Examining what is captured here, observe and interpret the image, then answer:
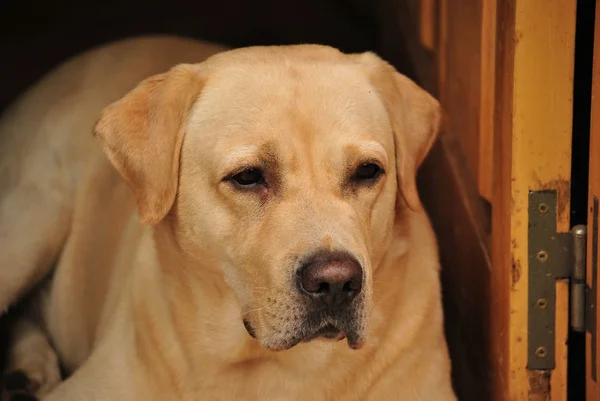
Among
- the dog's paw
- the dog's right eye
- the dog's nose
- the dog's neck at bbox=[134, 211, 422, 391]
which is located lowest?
the dog's paw

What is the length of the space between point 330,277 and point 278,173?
288 millimetres

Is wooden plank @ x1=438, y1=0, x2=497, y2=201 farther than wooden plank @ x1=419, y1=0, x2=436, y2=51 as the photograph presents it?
No

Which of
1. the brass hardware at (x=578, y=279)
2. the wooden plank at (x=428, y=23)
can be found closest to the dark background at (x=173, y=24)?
the wooden plank at (x=428, y=23)

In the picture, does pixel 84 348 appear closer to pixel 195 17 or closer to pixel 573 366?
pixel 573 366

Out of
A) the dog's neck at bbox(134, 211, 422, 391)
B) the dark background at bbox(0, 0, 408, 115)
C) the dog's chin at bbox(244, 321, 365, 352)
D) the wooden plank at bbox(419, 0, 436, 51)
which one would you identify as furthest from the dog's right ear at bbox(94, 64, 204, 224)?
the dark background at bbox(0, 0, 408, 115)

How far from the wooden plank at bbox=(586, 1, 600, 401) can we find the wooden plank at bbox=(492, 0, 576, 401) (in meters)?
0.08

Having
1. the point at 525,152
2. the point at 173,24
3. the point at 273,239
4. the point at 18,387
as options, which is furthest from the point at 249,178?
the point at 173,24

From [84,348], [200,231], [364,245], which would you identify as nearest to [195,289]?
[200,231]

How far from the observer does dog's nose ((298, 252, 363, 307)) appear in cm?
195

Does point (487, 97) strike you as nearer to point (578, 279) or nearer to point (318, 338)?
point (578, 279)

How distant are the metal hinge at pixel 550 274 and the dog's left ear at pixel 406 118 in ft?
0.96

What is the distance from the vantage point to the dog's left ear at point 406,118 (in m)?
2.32

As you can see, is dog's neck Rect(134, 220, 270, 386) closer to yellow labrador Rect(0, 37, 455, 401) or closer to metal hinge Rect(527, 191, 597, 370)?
yellow labrador Rect(0, 37, 455, 401)

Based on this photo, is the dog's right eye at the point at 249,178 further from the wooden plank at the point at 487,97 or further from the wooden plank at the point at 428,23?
the wooden plank at the point at 428,23
